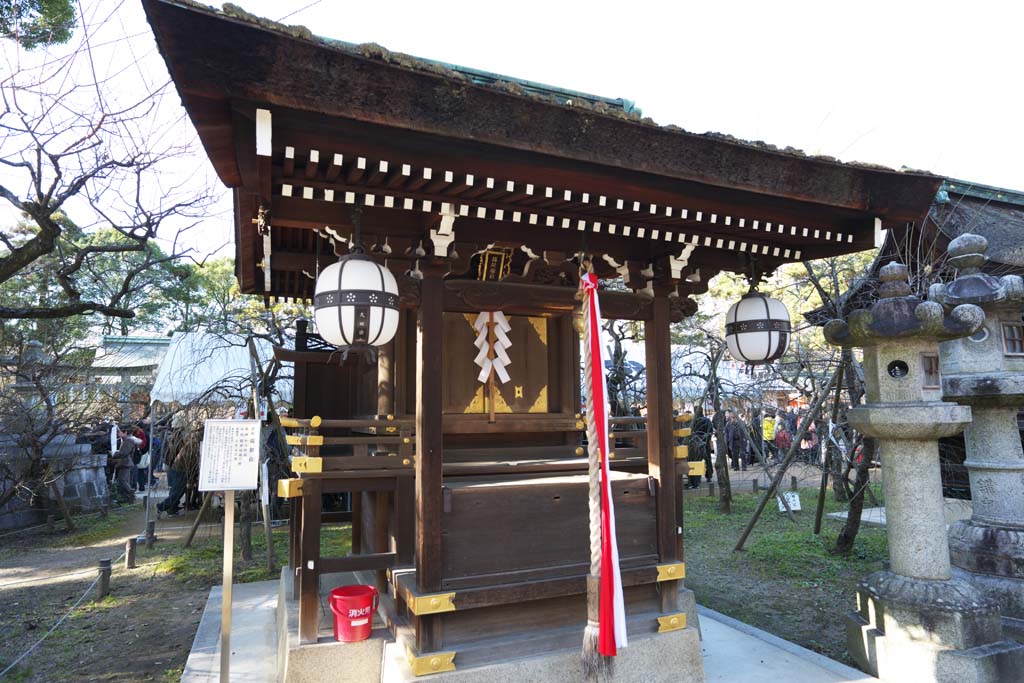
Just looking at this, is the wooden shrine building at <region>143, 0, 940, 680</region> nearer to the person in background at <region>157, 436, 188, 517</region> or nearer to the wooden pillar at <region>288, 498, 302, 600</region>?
the wooden pillar at <region>288, 498, 302, 600</region>

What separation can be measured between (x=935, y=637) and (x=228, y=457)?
6.04 metres

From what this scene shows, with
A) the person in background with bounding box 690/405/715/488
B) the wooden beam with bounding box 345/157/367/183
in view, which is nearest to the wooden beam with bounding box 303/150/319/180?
the wooden beam with bounding box 345/157/367/183

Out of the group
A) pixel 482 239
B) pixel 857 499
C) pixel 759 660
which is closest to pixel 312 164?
pixel 482 239

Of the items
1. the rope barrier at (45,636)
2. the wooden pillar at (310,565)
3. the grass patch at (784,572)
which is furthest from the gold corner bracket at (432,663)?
the rope barrier at (45,636)

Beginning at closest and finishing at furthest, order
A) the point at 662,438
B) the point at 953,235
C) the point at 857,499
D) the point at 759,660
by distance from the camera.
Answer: the point at 662,438
the point at 759,660
the point at 857,499
the point at 953,235

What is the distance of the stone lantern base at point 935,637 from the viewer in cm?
486

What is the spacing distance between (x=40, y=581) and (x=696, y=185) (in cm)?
1099

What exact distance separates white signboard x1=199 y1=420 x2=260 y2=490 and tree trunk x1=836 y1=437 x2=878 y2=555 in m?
7.71

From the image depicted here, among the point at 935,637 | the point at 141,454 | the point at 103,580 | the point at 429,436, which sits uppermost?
the point at 429,436

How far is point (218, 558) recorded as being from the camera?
33.6 ft

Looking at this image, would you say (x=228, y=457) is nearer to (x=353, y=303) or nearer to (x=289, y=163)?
(x=353, y=303)

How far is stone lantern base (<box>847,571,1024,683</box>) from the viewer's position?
4.86 meters

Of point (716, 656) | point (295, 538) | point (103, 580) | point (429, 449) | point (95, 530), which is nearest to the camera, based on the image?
point (429, 449)

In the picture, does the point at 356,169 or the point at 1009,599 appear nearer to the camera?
the point at 356,169
